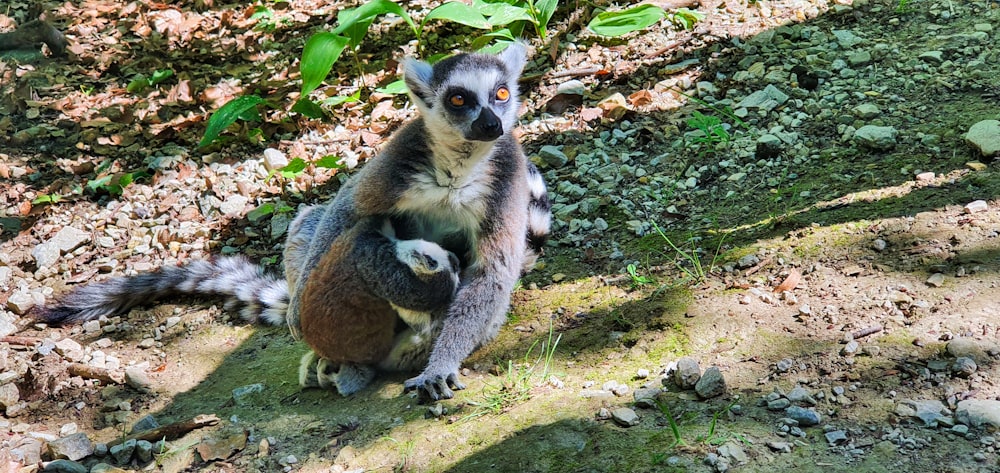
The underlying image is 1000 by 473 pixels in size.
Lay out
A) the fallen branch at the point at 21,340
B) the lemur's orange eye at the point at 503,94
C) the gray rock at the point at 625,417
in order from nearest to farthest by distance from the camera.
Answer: the gray rock at the point at 625,417
the lemur's orange eye at the point at 503,94
the fallen branch at the point at 21,340

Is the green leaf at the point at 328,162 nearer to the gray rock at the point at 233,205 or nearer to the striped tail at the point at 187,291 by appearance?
the gray rock at the point at 233,205

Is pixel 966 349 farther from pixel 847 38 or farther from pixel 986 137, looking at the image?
pixel 847 38

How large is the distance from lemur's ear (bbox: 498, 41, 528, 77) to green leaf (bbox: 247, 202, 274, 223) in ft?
7.98

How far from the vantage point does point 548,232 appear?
199 inches

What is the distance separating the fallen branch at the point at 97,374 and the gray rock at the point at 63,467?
1.01 meters

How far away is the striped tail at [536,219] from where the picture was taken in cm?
495

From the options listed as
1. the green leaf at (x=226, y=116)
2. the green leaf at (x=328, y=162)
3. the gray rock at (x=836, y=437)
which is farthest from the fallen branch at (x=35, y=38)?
the gray rock at (x=836, y=437)

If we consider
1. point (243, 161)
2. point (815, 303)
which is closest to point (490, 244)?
point (815, 303)

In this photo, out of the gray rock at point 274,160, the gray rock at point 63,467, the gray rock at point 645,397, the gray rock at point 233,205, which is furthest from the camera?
the gray rock at point 274,160

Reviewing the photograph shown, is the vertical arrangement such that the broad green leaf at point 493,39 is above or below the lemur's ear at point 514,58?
below

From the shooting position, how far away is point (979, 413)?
2830mm

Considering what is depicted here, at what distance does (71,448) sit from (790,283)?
3.51 metres

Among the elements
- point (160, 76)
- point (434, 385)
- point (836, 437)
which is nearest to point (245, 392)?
point (434, 385)

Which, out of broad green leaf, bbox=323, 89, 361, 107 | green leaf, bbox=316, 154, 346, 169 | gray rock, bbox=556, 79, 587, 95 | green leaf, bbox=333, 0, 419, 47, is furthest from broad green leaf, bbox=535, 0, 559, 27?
green leaf, bbox=316, 154, 346, 169
